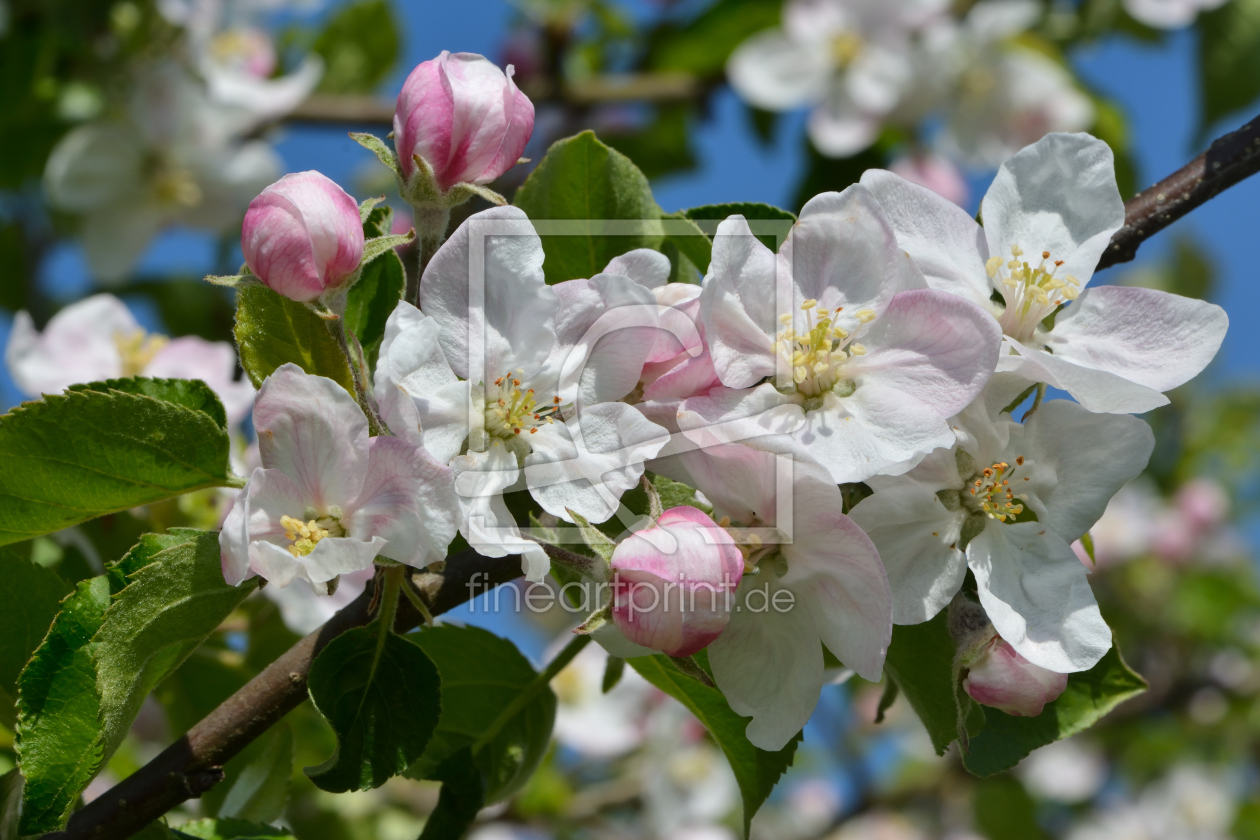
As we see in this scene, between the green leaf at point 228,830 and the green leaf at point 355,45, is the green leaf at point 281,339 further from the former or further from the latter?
the green leaf at point 355,45

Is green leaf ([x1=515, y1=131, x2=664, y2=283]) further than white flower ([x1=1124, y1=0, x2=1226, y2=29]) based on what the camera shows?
No

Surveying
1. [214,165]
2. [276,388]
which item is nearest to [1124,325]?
[276,388]

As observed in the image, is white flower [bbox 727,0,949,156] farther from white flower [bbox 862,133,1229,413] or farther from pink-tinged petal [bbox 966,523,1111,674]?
pink-tinged petal [bbox 966,523,1111,674]

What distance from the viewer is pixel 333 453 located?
0.85 metres

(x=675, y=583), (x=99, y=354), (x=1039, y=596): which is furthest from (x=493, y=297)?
(x=99, y=354)

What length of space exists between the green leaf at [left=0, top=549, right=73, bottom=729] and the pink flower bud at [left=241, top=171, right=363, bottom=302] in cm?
40

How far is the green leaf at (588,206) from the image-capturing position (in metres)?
1.08

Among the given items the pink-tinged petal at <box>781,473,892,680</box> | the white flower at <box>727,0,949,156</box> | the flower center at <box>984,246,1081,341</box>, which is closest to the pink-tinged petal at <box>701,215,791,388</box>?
the pink-tinged petal at <box>781,473,892,680</box>

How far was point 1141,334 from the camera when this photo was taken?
3.45 ft

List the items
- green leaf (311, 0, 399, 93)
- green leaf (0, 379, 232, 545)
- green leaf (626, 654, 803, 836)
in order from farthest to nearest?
1. green leaf (311, 0, 399, 93)
2. green leaf (626, 654, 803, 836)
3. green leaf (0, 379, 232, 545)

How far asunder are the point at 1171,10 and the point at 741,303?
257 cm

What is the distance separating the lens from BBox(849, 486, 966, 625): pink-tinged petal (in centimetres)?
93

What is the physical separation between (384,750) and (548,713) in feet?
1.08

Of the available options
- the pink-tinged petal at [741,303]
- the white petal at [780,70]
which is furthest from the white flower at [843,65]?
the pink-tinged petal at [741,303]
